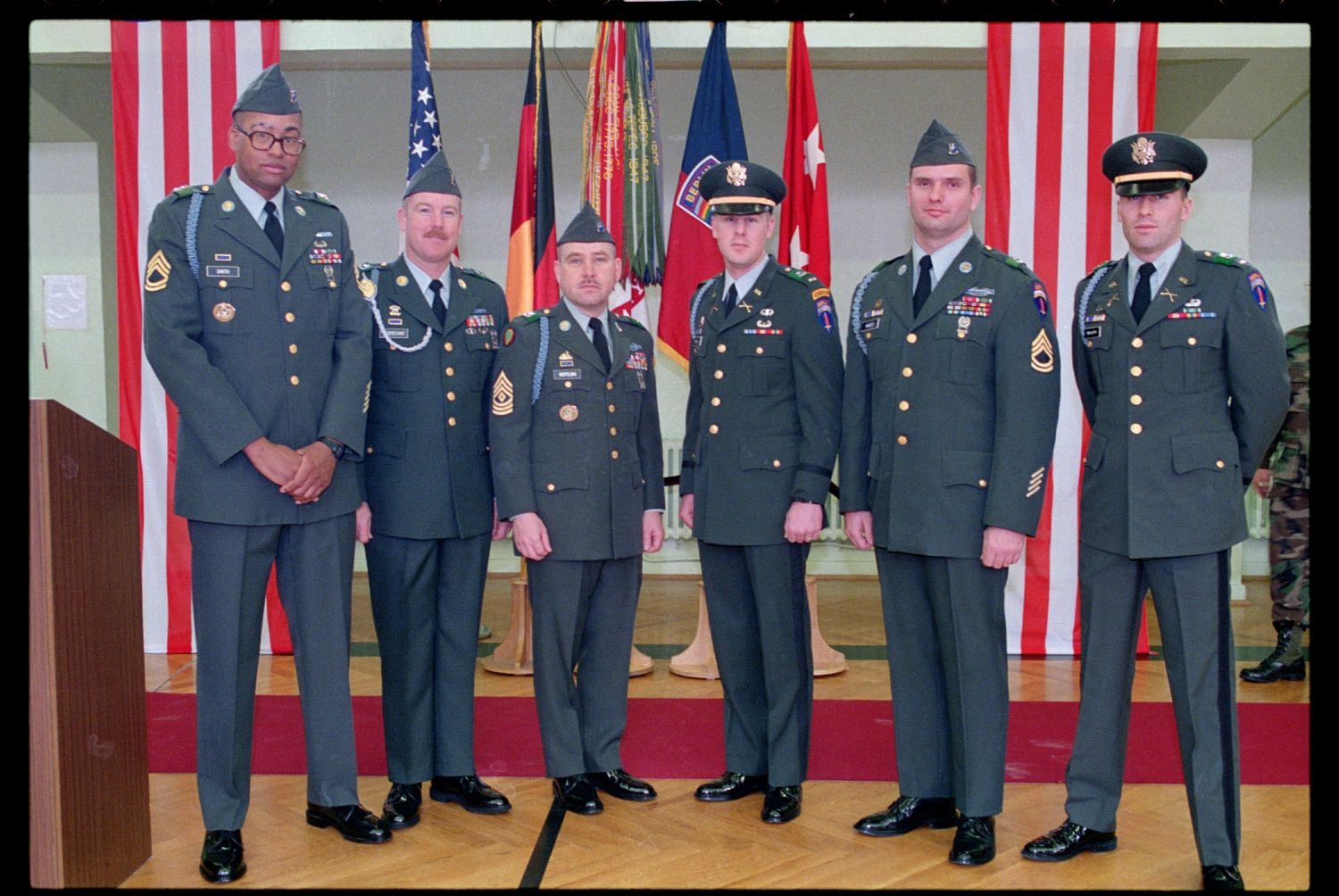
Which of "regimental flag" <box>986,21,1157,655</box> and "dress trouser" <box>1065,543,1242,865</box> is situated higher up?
"regimental flag" <box>986,21,1157,655</box>

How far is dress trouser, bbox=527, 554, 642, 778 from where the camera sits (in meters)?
3.12

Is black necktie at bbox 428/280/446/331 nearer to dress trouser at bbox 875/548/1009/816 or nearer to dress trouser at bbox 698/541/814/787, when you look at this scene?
dress trouser at bbox 698/541/814/787

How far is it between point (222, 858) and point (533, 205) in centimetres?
312

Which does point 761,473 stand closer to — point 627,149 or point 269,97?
point 269,97

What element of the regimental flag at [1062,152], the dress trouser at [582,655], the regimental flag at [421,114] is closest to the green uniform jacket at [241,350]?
the dress trouser at [582,655]

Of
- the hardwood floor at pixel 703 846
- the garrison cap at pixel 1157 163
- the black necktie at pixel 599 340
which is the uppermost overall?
the garrison cap at pixel 1157 163

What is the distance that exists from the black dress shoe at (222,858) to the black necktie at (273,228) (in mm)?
1349

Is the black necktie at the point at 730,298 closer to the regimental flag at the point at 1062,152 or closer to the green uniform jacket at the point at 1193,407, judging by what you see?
the green uniform jacket at the point at 1193,407

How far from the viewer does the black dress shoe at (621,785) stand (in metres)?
3.16

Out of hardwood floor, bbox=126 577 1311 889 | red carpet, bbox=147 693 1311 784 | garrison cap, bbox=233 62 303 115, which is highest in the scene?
garrison cap, bbox=233 62 303 115

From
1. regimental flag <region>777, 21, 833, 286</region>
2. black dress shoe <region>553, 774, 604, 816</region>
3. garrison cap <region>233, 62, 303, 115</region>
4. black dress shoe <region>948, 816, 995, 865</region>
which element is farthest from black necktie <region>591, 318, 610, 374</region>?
regimental flag <region>777, 21, 833, 286</region>

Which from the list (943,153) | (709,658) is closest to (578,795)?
(709,658)

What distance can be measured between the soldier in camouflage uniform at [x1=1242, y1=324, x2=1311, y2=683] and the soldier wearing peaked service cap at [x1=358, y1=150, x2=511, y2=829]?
316 cm

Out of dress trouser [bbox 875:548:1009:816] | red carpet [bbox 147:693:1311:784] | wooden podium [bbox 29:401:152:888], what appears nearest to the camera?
wooden podium [bbox 29:401:152:888]
